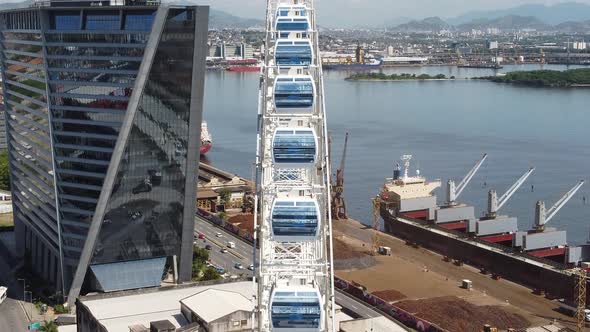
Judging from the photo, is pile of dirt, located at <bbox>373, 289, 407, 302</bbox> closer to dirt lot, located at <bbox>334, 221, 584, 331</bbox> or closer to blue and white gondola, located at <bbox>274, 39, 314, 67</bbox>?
dirt lot, located at <bbox>334, 221, 584, 331</bbox>

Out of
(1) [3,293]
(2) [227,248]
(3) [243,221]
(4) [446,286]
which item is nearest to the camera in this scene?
(1) [3,293]

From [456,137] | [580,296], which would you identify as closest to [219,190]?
[580,296]

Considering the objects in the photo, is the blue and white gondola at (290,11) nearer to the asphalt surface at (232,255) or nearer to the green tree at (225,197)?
the asphalt surface at (232,255)

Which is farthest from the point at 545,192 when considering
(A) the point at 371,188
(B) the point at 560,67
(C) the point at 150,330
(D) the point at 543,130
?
(B) the point at 560,67

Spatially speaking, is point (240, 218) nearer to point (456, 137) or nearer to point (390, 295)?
point (390, 295)

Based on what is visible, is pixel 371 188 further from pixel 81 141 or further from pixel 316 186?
pixel 316 186
